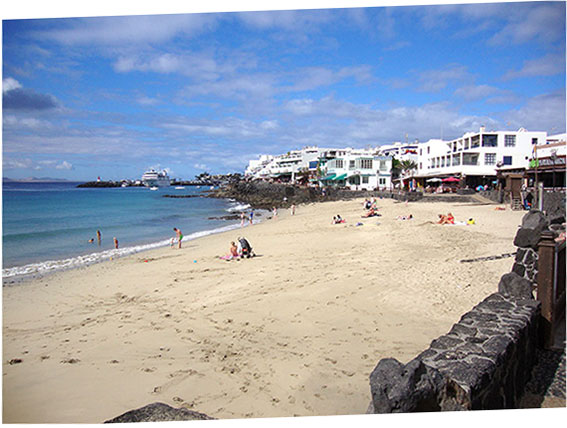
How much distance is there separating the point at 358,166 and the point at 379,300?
44956 mm

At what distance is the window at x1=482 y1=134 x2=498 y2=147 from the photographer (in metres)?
34.8

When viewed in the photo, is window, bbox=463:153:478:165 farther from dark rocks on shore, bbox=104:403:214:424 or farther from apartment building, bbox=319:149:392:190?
dark rocks on shore, bbox=104:403:214:424

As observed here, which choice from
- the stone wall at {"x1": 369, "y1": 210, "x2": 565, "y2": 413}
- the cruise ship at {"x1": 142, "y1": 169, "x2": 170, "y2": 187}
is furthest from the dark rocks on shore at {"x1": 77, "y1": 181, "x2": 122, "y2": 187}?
the stone wall at {"x1": 369, "y1": 210, "x2": 565, "y2": 413}

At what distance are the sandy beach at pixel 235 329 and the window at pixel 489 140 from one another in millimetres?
28033

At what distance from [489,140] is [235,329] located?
36286 mm

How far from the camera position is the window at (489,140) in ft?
114

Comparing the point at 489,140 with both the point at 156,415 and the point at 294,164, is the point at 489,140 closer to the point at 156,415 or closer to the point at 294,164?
the point at 156,415

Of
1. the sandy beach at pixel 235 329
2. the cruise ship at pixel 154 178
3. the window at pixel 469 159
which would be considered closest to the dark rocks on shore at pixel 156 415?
the sandy beach at pixel 235 329

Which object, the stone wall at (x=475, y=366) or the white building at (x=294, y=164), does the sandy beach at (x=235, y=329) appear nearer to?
the stone wall at (x=475, y=366)

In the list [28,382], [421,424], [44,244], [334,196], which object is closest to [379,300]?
[421,424]

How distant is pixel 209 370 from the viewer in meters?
4.43

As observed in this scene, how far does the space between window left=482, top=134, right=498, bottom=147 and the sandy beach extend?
2803 centimetres

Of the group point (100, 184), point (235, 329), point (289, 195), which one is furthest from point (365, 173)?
point (100, 184)

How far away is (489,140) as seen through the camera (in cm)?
3494
